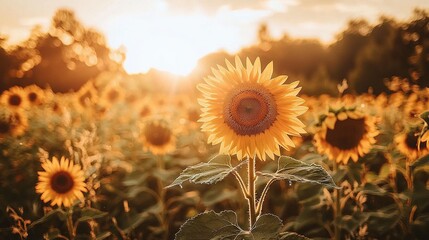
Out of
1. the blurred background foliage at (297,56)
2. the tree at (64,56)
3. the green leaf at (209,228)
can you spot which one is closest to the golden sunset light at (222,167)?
the green leaf at (209,228)

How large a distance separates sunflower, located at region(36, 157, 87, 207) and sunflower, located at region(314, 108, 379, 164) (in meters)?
1.97

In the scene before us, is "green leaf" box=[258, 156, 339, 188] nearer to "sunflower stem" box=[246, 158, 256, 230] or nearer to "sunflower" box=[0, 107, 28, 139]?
"sunflower stem" box=[246, 158, 256, 230]

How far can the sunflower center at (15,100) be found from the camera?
7680mm

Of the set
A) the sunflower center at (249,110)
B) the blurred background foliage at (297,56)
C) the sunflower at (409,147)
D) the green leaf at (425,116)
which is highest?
the blurred background foliage at (297,56)

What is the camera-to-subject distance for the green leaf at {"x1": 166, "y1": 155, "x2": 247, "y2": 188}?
1.84m

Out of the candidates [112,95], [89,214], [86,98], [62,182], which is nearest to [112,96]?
[112,95]

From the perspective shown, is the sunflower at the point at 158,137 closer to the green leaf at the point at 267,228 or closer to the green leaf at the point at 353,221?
the green leaf at the point at 353,221

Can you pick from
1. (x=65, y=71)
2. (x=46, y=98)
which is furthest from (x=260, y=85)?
(x=65, y=71)

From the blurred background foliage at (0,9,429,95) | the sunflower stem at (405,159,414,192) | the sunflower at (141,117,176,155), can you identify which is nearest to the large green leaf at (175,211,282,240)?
the sunflower stem at (405,159,414,192)

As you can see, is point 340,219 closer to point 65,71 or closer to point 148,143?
point 148,143

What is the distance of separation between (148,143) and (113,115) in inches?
152

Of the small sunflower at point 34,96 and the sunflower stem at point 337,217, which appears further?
the small sunflower at point 34,96

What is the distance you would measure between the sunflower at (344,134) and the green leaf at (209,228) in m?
1.64

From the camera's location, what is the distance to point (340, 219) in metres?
3.03
